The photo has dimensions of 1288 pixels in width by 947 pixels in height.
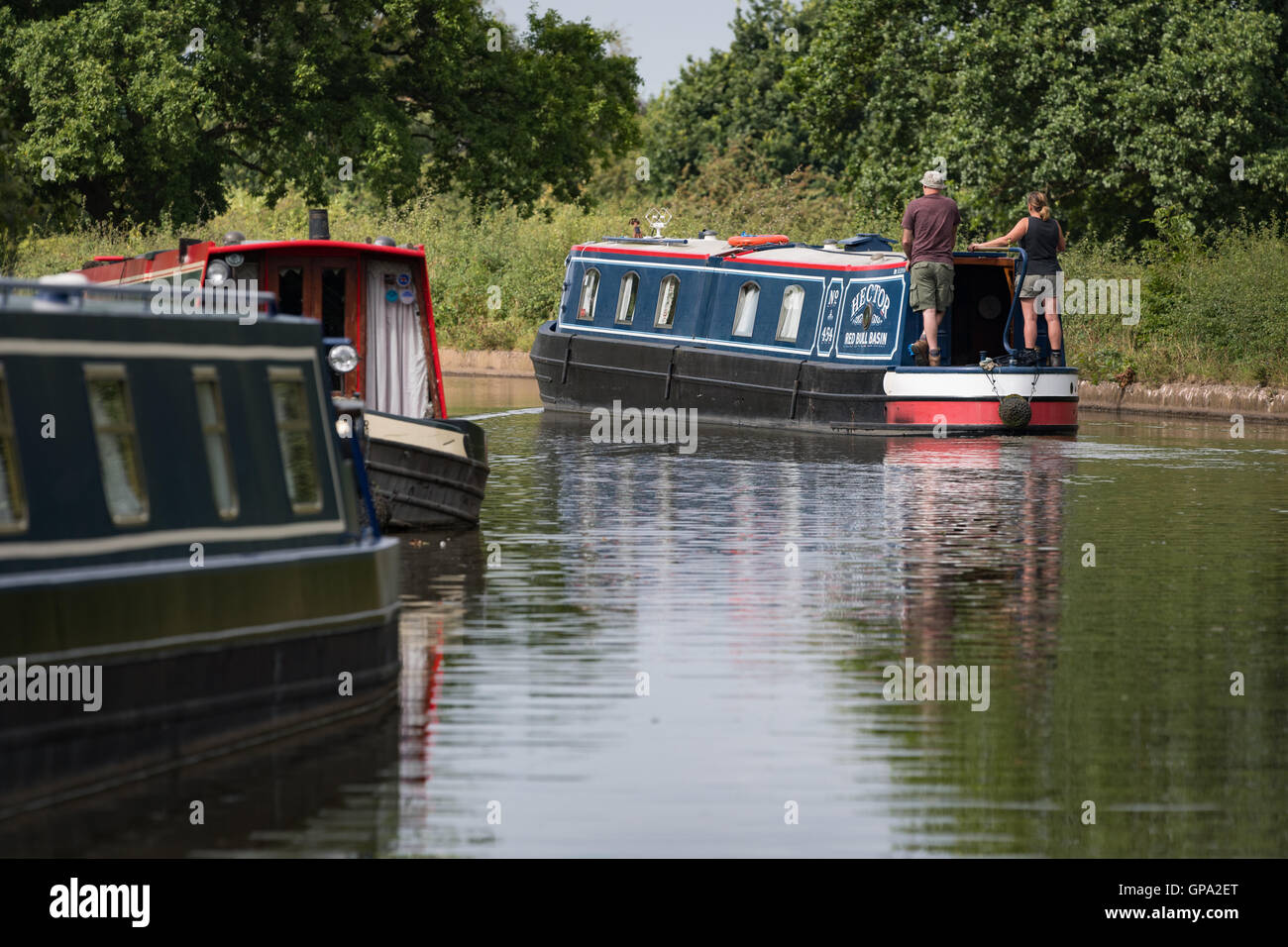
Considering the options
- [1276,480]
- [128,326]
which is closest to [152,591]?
[128,326]

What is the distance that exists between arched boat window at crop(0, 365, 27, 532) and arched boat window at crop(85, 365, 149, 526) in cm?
44

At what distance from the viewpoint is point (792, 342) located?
1121 inches

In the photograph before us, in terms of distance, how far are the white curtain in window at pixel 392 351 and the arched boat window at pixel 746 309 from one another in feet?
40.0

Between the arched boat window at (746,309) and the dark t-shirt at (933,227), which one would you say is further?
the arched boat window at (746,309)

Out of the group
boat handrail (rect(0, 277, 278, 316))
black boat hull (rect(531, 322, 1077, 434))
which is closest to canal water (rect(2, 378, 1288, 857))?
boat handrail (rect(0, 277, 278, 316))

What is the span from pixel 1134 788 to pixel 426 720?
9.78ft

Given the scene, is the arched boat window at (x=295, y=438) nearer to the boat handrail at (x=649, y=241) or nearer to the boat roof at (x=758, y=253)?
the boat roof at (x=758, y=253)

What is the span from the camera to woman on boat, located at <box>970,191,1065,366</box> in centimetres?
2598

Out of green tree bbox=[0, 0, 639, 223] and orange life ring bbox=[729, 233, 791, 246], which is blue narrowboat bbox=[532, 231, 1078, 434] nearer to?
orange life ring bbox=[729, 233, 791, 246]

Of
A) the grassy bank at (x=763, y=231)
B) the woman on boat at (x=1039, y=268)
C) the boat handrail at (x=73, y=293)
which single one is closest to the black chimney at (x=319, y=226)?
the boat handrail at (x=73, y=293)

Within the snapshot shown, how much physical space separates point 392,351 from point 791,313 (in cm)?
1197

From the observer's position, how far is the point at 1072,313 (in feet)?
110

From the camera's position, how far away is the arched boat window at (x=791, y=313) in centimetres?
2833

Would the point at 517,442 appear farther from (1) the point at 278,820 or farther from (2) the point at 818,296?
(1) the point at 278,820
